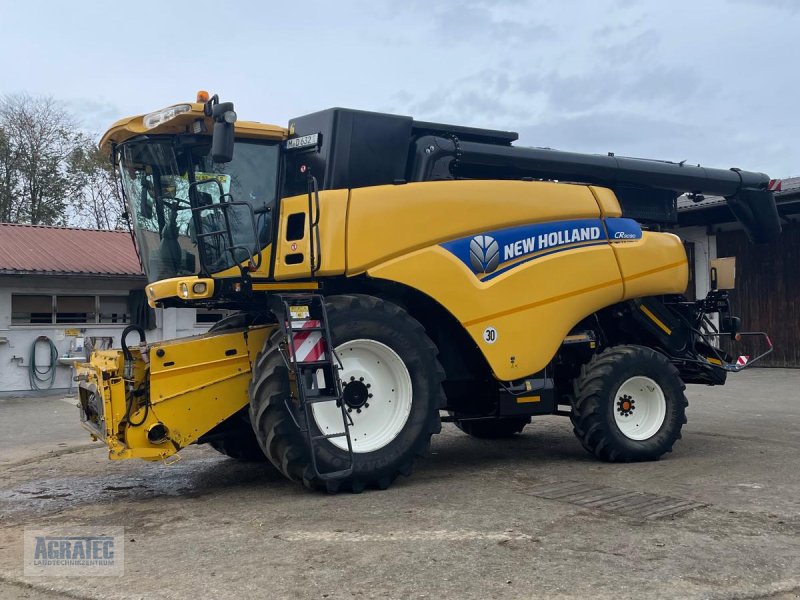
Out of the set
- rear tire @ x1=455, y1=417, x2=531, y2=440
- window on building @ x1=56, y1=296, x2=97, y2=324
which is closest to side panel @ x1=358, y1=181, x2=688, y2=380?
rear tire @ x1=455, y1=417, x2=531, y2=440

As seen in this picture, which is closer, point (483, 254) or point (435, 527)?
point (435, 527)

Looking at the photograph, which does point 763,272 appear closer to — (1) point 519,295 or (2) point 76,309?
(1) point 519,295

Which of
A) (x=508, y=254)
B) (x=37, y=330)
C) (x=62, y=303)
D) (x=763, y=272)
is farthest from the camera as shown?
(x=763, y=272)

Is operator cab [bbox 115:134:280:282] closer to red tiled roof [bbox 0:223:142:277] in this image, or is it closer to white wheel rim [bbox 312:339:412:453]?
white wheel rim [bbox 312:339:412:453]

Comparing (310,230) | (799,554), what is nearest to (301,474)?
(310,230)

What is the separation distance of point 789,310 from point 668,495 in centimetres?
1410

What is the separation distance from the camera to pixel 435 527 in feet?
16.6

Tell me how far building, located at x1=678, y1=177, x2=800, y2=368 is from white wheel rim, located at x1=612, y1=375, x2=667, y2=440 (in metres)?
10.4

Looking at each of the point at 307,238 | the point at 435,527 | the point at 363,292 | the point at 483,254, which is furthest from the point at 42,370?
the point at 435,527

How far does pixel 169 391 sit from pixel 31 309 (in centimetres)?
1166

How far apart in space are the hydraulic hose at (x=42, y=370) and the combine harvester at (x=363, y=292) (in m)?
9.94

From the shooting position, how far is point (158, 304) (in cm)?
674

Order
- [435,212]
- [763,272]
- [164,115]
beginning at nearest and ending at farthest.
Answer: [164,115] < [435,212] < [763,272]

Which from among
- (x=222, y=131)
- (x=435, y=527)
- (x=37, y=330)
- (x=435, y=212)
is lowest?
(x=435, y=527)
